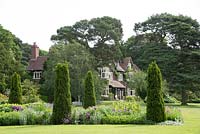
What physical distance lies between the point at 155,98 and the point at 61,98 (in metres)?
5.11

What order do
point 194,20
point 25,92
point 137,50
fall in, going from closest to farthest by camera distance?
point 25,92 → point 194,20 → point 137,50

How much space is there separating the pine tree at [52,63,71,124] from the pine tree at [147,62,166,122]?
173 inches

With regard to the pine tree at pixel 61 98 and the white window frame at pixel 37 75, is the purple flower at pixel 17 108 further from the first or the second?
the white window frame at pixel 37 75

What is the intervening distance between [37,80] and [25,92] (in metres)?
21.6

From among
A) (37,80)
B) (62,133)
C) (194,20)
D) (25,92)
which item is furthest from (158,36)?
(62,133)

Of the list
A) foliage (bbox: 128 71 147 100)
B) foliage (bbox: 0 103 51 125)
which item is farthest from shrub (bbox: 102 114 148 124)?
foliage (bbox: 128 71 147 100)

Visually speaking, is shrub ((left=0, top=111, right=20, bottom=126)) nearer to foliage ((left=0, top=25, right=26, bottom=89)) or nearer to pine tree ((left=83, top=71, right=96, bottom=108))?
pine tree ((left=83, top=71, right=96, bottom=108))

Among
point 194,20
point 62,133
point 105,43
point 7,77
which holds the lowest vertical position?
point 62,133

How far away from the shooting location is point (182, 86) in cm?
5659

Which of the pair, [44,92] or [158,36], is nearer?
[44,92]

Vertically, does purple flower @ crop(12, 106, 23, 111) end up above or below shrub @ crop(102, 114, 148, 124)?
above

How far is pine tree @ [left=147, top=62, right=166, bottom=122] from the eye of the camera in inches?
838

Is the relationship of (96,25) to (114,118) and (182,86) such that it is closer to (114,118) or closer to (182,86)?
(182,86)

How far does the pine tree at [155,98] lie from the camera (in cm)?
2128
